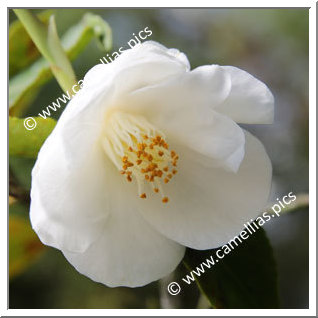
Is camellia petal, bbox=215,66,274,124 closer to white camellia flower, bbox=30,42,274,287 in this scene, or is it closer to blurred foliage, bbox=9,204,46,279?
white camellia flower, bbox=30,42,274,287

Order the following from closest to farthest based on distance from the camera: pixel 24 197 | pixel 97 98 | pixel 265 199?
pixel 97 98, pixel 265 199, pixel 24 197

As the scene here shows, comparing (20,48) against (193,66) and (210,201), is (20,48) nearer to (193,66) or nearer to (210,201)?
(210,201)

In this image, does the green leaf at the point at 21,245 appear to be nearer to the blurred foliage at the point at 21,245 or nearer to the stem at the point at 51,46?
the blurred foliage at the point at 21,245

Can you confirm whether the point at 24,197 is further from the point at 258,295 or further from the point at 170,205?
the point at 258,295

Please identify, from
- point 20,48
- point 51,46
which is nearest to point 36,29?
point 51,46

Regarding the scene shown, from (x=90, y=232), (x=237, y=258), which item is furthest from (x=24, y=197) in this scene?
(x=237, y=258)

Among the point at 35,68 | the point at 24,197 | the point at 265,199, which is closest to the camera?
the point at 265,199

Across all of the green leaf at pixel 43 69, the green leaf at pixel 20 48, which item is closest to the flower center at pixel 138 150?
the green leaf at pixel 43 69
